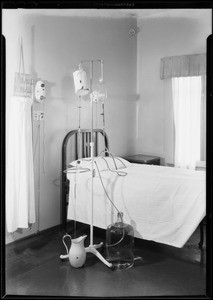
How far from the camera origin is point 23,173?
250 centimetres

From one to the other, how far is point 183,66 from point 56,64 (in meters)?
1.64

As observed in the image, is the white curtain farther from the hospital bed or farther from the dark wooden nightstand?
the hospital bed

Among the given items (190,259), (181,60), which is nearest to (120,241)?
(190,259)

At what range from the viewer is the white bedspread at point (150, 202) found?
7.41 feet

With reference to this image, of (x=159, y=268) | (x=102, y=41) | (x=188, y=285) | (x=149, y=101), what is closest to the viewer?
(x=188, y=285)

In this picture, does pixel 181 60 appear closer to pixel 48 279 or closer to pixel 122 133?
pixel 122 133

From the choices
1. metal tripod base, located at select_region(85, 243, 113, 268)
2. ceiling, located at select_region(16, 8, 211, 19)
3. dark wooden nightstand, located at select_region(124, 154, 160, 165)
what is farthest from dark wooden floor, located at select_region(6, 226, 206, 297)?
ceiling, located at select_region(16, 8, 211, 19)

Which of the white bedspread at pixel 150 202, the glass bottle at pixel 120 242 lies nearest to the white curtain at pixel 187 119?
the white bedspread at pixel 150 202

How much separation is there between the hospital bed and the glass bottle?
0.24 feet

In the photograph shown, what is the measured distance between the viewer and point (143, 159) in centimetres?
371

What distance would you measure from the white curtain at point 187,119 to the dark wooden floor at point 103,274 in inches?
52.3

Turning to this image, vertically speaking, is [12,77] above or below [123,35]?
below

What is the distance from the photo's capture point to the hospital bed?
2266mm

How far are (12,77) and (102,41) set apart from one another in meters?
1.26
